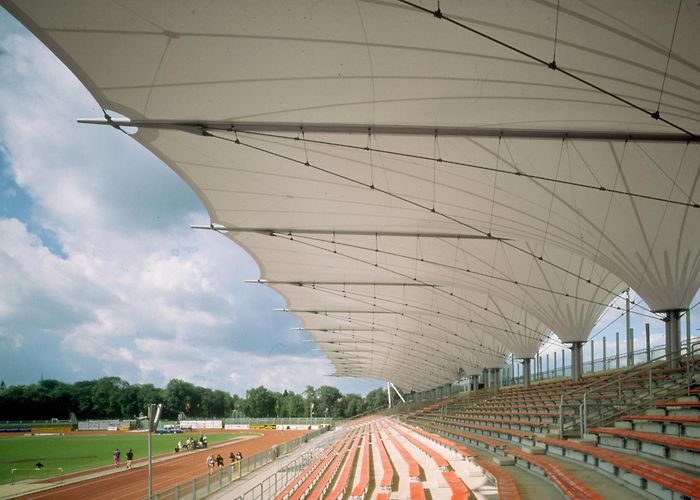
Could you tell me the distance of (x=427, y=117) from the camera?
1393 centimetres

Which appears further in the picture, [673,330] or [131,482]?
[131,482]

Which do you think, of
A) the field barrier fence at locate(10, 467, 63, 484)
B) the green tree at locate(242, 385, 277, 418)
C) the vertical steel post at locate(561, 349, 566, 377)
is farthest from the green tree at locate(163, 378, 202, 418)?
the vertical steel post at locate(561, 349, 566, 377)

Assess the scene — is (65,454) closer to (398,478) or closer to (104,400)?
(398,478)

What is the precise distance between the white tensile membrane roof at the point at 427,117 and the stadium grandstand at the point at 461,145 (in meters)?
0.05

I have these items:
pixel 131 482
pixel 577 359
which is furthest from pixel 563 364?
pixel 131 482

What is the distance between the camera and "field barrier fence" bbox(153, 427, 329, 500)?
14.5 metres

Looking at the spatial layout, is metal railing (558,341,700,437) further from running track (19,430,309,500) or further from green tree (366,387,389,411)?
green tree (366,387,389,411)

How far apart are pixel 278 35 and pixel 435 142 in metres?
4.97

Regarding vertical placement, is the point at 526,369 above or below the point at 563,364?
below

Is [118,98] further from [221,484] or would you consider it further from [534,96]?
[221,484]

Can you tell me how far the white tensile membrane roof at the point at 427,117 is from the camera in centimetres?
1078

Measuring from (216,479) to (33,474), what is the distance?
1636cm

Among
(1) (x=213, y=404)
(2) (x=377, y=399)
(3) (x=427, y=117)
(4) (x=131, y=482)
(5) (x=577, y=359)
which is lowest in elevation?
(2) (x=377, y=399)

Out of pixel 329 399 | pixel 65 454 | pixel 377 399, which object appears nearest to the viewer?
pixel 65 454
